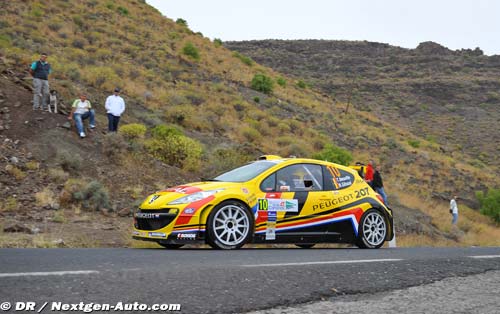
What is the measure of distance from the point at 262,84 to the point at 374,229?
107 feet

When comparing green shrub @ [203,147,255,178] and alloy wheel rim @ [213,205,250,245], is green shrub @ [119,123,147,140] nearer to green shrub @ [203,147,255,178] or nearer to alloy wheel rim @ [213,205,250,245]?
green shrub @ [203,147,255,178]

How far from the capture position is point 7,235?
1106cm

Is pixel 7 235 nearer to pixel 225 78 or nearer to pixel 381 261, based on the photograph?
pixel 381 261

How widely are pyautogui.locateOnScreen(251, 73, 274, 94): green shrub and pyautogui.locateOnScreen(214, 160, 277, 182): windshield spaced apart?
3230cm

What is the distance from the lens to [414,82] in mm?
77438

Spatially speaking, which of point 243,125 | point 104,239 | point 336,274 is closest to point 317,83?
point 243,125

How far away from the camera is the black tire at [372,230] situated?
32.8 ft

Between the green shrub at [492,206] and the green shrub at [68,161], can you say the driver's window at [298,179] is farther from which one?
the green shrub at [492,206]

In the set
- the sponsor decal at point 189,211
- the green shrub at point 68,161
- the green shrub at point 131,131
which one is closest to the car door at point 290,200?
the sponsor decal at point 189,211

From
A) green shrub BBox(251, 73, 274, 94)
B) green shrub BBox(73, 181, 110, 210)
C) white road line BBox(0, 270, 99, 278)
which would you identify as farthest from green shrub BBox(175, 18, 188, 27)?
white road line BBox(0, 270, 99, 278)

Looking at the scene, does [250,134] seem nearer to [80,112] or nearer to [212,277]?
[80,112]

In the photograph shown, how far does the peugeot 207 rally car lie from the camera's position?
8445 mm

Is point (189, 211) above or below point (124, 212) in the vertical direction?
above

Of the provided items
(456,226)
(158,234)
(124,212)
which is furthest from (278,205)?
(456,226)
